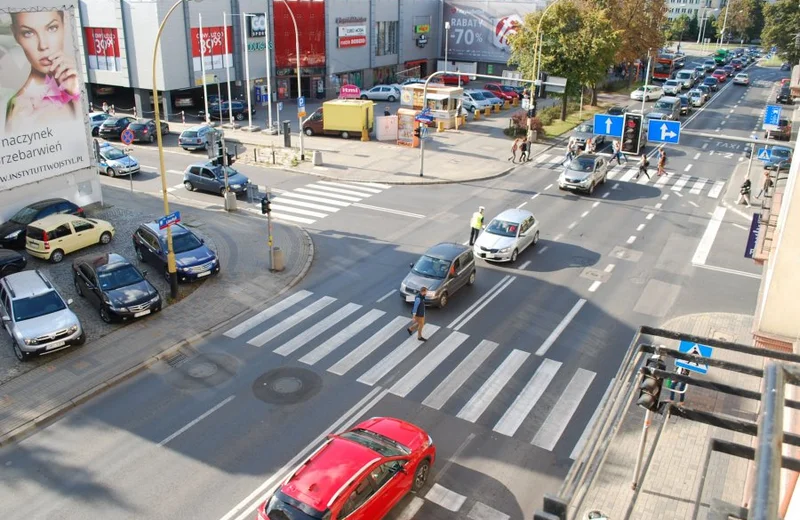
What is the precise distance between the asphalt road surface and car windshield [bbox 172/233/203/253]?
2777mm

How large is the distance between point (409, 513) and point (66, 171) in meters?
21.9

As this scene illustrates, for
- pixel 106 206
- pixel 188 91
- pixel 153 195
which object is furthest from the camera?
pixel 188 91

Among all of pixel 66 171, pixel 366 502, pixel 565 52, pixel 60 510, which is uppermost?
pixel 565 52

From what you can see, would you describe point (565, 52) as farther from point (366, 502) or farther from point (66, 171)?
point (366, 502)

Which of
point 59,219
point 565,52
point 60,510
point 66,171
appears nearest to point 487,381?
point 60,510


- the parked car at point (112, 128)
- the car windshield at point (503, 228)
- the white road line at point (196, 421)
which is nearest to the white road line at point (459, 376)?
the white road line at point (196, 421)

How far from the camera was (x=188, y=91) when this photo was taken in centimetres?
5325

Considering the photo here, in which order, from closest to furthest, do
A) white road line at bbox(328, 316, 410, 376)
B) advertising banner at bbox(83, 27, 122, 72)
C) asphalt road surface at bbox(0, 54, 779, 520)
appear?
asphalt road surface at bbox(0, 54, 779, 520) → white road line at bbox(328, 316, 410, 376) → advertising banner at bbox(83, 27, 122, 72)

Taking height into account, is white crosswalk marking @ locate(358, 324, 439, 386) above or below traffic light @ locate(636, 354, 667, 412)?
below

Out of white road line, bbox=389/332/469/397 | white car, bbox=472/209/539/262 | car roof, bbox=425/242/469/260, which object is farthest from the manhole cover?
white car, bbox=472/209/539/262

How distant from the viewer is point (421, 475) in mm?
13273

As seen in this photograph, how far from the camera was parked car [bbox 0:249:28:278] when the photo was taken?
910 inches

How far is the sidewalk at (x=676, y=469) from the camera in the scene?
→ 42.7 feet

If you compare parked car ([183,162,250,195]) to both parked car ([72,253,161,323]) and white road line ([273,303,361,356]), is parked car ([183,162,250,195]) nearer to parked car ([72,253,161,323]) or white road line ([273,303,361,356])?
parked car ([72,253,161,323])
